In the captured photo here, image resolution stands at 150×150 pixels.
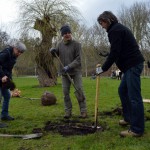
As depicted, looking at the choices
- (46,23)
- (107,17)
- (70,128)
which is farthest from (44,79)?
(107,17)

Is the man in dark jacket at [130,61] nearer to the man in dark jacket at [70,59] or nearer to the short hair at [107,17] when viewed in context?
the short hair at [107,17]

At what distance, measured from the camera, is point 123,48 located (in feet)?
20.3

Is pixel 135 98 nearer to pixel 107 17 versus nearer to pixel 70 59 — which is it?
pixel 107 17

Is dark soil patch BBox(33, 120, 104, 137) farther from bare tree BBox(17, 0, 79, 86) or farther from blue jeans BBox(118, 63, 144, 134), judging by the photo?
bare tree BBox(17, 0, 79, 86)

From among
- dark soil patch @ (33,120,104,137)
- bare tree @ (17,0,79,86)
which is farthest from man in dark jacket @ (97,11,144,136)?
bare tree @ (17,0,79,86)

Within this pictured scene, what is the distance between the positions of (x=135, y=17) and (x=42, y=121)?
49.4 metres

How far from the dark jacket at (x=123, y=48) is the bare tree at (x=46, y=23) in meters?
17.9

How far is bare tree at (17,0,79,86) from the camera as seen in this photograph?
945 inches

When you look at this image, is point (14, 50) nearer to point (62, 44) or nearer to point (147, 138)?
point (62, 44)

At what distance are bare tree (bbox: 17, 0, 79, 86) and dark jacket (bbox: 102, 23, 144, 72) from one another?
58.7 ft

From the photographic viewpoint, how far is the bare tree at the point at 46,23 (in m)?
24.0

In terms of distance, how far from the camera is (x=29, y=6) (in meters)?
25.4

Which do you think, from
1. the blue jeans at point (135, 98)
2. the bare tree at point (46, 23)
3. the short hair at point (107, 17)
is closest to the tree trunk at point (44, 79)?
the bare tree at point (46, 23)

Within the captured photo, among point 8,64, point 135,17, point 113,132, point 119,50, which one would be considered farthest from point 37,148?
point 135,17
